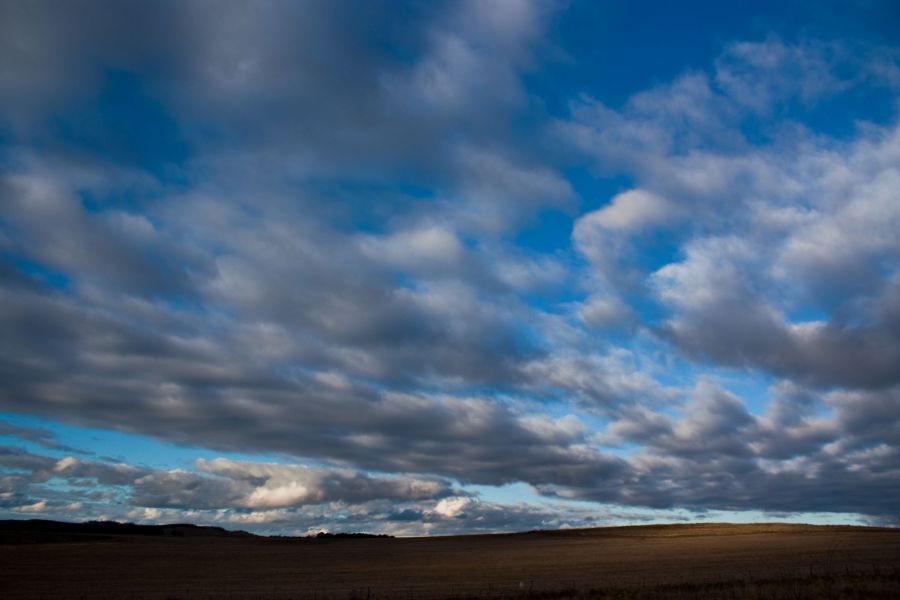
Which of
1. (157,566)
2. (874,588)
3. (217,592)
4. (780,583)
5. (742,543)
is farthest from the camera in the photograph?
(742,543)

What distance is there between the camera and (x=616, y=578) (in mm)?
52656

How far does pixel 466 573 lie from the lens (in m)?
62.2

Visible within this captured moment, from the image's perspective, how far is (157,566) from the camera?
74.2 meters

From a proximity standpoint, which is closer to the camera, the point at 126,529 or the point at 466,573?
the point at 466,573

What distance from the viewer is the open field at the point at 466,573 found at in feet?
140

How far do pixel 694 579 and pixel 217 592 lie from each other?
3371 cm

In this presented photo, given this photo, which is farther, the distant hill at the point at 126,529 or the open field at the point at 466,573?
the distant hill at the point at 126,529

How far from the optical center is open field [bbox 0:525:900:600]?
42531mm

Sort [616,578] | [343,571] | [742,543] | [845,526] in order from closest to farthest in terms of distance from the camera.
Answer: [616,578] < [343,571] < [742,543] < [845,526]

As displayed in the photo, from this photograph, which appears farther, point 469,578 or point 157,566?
point 157,566

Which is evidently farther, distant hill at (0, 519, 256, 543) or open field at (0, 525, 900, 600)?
distant hill at (0, 519, 256, 543)

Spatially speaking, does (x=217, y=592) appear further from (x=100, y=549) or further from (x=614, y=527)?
(x=614, y=527)

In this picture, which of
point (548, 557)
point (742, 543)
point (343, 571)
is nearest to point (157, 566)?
point (343, 571)

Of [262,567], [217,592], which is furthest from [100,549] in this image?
[217,592]
